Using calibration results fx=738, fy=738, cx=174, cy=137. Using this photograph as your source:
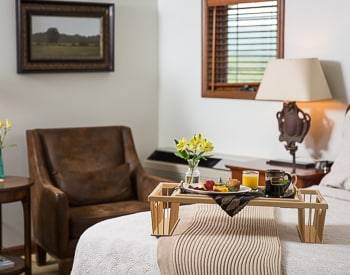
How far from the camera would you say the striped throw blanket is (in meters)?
2.53

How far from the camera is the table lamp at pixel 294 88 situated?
4434 mm

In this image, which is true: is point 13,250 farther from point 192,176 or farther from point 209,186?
point 209,186

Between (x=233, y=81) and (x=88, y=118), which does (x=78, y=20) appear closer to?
(x=88, y=118)

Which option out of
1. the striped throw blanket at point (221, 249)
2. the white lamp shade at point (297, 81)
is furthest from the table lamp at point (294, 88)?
the striped throw blanket at point (221, 249)

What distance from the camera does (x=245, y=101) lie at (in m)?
5.26

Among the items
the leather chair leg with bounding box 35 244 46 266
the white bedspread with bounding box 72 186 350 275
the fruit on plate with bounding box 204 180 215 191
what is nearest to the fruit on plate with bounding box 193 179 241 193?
the fruit on plate with bounding box 204 180 215 191

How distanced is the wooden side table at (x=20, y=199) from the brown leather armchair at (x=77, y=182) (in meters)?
0.15

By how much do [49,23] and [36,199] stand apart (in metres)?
1.27

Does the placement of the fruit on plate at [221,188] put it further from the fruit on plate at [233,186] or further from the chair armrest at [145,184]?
the chair armrest at [145,184]

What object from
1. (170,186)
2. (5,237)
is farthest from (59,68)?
(170,186)

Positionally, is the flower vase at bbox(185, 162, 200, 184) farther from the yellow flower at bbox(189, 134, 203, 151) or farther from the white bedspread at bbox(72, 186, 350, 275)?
the white bedspread at bbox(72, 186, 350, 275)

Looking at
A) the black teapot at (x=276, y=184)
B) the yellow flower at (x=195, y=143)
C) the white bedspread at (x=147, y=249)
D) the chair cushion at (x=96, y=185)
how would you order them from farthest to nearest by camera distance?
the chair cushion at (x=96, y=185), the yellow flower at (x=195, y=143), the black teapot at (x=276, y=184), the white bedspread at (x=147, y=249)

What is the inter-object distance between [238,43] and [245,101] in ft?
1.41

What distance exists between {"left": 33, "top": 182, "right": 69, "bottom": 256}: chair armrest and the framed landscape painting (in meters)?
0.96
